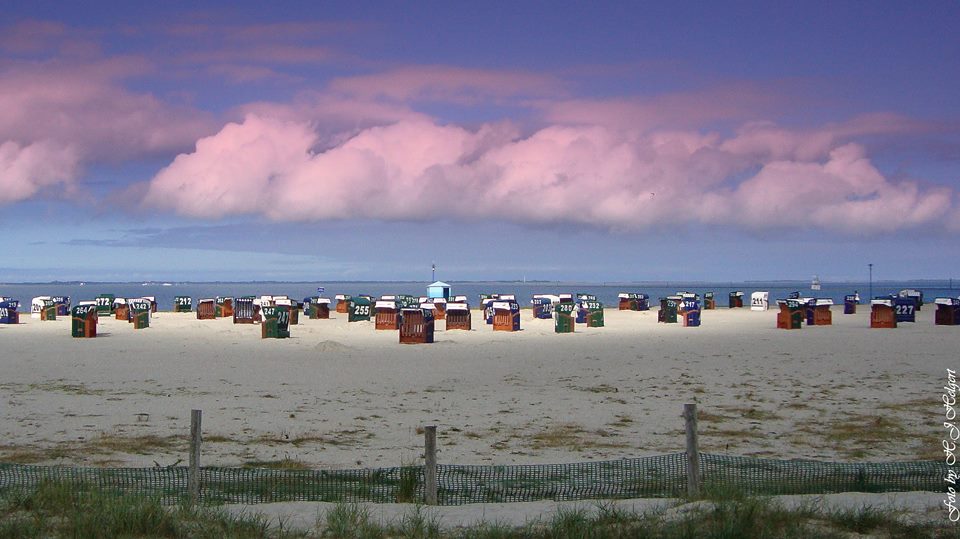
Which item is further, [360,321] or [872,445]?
[360,321]

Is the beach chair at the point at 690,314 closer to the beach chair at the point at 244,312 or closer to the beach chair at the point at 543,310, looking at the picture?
the beach chair at the point at 543,310

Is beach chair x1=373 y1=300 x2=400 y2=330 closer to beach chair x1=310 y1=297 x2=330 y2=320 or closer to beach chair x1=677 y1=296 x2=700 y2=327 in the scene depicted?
beach chair x1=310 y1=297 x2=330 y2=320

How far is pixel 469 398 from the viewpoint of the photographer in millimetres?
19531

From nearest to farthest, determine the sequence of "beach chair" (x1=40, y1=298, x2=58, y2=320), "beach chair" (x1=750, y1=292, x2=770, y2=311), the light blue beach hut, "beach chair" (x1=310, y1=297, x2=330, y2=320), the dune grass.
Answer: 1. the dune grass
2. "beach chair" (x1=40, y1=298, x2=58, y2=320)
3. "beach chair" (x1=310, y1=297, x2=330, y2=320)
4. "beach chair" (x1=750, y1=292, x2=770, y2=311)
5. the light blue beach hut

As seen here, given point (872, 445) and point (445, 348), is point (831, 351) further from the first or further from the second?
point (872, 445)

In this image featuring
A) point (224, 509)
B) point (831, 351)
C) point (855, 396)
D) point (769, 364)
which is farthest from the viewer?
point (831, 351)

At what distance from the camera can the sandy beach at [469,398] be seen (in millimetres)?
13898

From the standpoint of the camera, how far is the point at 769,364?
2622 centimetres

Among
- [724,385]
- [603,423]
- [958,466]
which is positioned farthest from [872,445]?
[724,385]

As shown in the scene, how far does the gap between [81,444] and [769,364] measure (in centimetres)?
1934

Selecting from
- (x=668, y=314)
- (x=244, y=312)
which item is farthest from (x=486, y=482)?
(x=668, y=314)

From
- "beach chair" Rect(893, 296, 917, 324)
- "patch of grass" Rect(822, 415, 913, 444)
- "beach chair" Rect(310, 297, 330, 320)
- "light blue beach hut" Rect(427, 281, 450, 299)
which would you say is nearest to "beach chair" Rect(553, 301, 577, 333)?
"beach chair" Rect(310, 297, 330, 320)

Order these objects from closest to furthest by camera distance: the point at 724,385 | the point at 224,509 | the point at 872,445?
the point at 224,509, the point at 872,445, the point at 724,385

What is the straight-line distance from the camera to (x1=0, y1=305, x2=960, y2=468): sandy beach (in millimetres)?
13898
